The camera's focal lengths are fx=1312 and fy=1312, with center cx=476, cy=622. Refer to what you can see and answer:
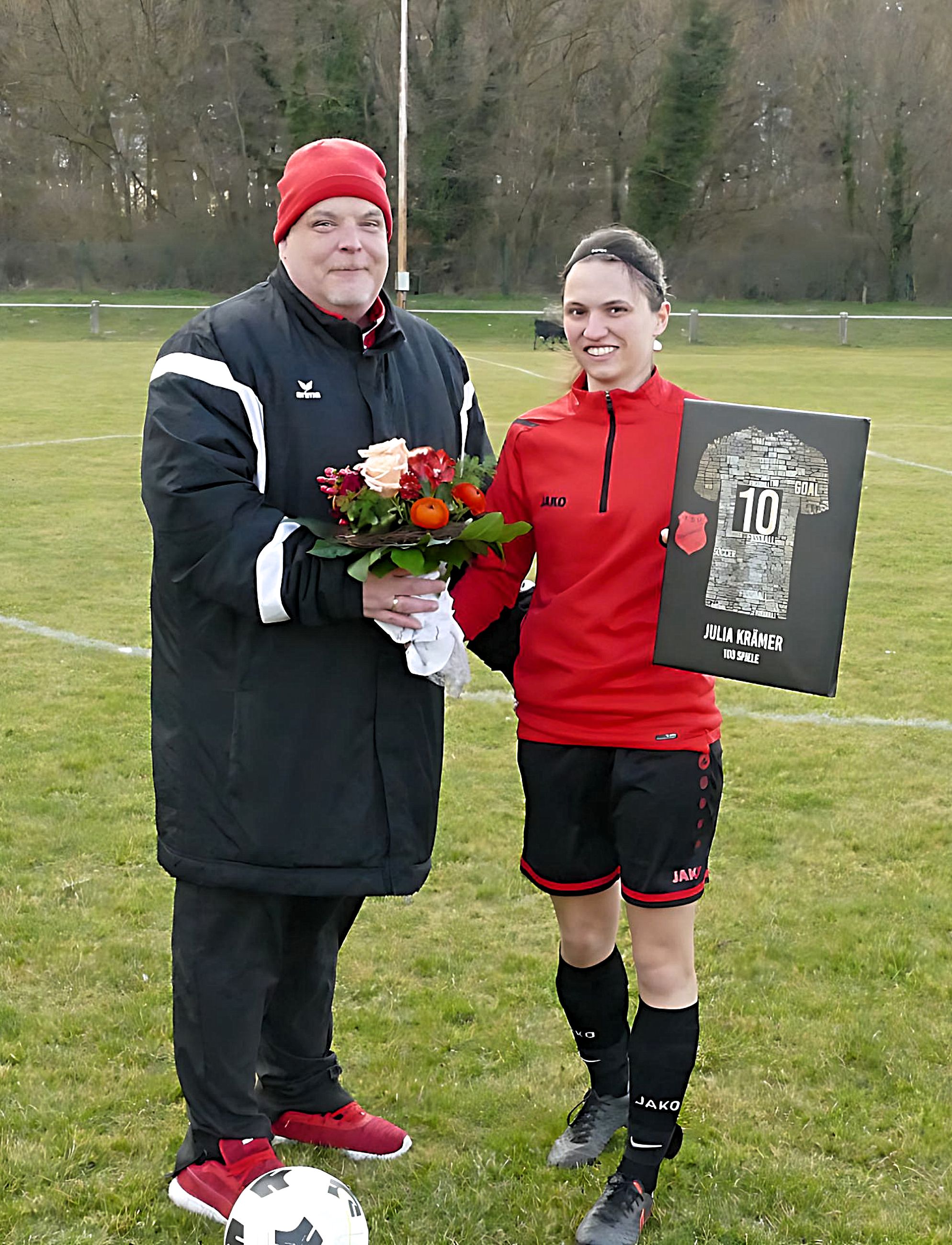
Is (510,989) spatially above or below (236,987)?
below

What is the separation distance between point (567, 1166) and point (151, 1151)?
0.97m

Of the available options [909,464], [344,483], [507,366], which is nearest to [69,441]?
[909,464]

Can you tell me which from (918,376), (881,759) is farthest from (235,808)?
(918,376)

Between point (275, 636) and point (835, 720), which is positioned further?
point (835, 720)

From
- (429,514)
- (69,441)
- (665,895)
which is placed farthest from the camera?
(69,441)

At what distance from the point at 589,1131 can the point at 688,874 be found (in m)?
0.80

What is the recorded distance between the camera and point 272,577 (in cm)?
241

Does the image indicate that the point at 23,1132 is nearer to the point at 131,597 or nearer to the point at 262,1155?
the point at 262,1155

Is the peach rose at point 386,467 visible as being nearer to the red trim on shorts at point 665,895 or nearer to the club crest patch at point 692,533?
the club crest patch at point 692,533

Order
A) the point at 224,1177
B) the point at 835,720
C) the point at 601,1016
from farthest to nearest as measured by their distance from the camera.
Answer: the point at 835,720 → the point at 601,1016 → the point at 224,1177

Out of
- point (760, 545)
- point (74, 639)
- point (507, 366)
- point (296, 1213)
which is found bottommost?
point (74, 639)

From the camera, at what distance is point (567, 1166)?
119 inches

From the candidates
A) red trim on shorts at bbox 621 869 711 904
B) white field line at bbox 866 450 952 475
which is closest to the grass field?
red trim on shorts at bbox 621 869 711 904

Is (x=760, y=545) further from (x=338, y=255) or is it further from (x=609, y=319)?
(x=338, y=255)
